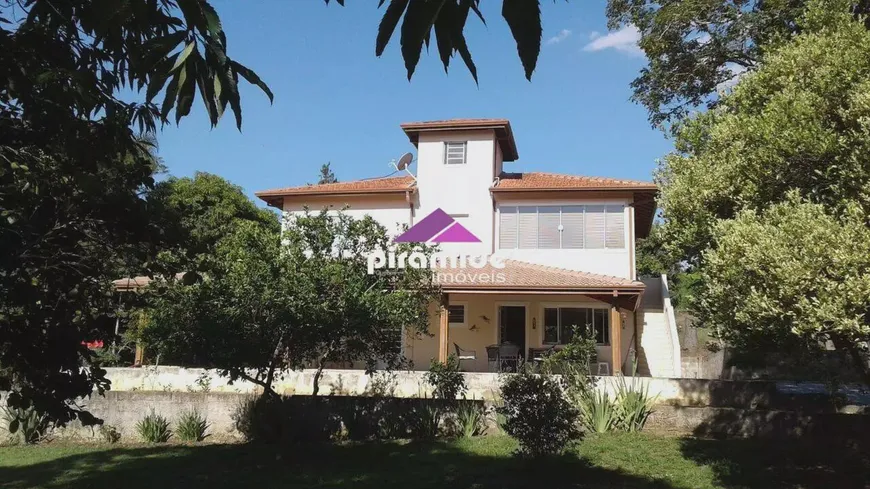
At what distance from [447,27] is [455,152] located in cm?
2031

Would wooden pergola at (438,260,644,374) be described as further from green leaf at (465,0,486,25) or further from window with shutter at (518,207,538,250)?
green leaf at (465,0,486,25)

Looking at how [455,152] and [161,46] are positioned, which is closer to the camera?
[161,46]

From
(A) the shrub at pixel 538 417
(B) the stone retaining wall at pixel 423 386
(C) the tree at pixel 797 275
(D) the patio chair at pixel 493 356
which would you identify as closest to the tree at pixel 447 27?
(C) the tree at pixel 797 275

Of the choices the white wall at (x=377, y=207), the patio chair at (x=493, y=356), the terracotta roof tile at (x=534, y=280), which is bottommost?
the patio chair at (x=493, y=356)

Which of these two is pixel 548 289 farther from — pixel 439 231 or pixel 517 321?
pixel 439 231

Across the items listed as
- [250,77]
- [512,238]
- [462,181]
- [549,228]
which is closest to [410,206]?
[462,181]

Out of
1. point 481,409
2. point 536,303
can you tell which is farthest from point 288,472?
point 536,303

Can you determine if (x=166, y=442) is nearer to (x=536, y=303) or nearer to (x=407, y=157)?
(x=536, y=303)

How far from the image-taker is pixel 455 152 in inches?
870

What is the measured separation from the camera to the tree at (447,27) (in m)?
1.80

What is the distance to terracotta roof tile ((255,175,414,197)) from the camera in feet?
70.6

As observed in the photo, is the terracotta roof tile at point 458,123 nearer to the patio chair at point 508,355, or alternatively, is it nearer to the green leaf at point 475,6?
the patio chair at point 508,355

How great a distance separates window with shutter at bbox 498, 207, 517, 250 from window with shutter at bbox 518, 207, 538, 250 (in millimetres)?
194

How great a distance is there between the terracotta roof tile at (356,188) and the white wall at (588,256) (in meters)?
3.98
